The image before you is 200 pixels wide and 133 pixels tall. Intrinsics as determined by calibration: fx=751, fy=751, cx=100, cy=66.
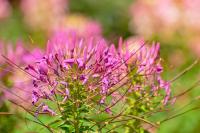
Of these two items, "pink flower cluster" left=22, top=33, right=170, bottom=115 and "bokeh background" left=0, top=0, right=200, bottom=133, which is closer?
"pink flower cluster" left=22, top=33, right=170, bottom=115

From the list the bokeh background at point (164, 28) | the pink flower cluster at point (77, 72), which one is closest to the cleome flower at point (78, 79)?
the pink flower cluster at point (77, 72)

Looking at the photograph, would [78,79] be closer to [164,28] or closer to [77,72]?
[77,72]

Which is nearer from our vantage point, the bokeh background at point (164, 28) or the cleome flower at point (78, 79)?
the cleome flower at point (78, 79)

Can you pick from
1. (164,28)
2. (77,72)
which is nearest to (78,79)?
(77,72)

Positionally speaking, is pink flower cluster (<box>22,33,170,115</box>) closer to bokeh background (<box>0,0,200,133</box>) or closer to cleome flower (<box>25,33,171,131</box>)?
cleome flower (<box>25,33,171,131</box>)

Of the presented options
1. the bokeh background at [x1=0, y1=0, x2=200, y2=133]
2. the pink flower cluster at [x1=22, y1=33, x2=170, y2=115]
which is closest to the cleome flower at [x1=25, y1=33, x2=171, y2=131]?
the pink flower cluster at [x1=22, y1=33, x2=170, y2=115]

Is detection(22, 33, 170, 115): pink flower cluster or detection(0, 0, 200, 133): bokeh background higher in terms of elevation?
detection(0, 0, 200, 133): bokeh background

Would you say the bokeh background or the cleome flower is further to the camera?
the bokeh background

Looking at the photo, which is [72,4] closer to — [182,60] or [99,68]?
[182,60]

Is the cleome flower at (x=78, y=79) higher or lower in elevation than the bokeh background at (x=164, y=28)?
lower

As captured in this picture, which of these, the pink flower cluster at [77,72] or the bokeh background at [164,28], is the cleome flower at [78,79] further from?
the bokeh background at [164,28]

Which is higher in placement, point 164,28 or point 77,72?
point 164,28

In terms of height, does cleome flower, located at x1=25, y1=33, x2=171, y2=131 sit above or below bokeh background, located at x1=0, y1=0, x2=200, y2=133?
below

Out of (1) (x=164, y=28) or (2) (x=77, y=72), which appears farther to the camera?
(1) (x=164, y=28)
